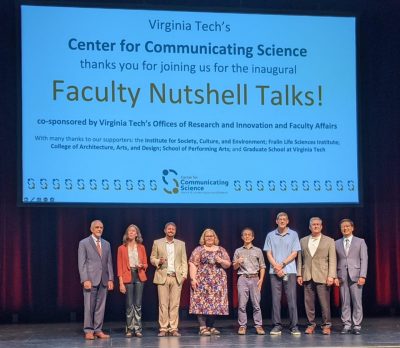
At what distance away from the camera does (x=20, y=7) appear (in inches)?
329

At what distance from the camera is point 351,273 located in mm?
7906

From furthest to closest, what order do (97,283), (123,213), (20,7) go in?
(123,213), (20,7), (97,283)

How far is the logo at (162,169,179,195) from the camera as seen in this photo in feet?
27.7

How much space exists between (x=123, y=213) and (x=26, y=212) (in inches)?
43.0

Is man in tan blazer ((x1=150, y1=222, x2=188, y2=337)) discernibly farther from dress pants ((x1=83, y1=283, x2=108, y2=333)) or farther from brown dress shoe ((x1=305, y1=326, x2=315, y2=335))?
brown dress shoe ((x1=305, y1=326, x2=315, y2=335))

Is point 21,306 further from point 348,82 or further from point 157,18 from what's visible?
point 348,82

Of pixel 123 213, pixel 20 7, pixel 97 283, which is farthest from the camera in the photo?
pixel 123 213

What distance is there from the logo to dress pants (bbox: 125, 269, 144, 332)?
1074 millimetres

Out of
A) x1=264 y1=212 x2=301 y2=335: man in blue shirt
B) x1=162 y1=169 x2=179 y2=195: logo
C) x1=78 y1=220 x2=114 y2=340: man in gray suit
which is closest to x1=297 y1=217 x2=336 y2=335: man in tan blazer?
x1=264 y1=212 x2=301 y2=335: man in blue shirt

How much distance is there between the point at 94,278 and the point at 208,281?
3.78 ft

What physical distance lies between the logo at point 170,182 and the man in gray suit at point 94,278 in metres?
0.98

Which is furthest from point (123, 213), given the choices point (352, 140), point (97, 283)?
point (352, 140)

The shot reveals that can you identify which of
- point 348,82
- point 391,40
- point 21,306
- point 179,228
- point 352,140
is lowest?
point 21,306

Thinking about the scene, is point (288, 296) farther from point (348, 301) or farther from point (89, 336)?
point (89, 336)
